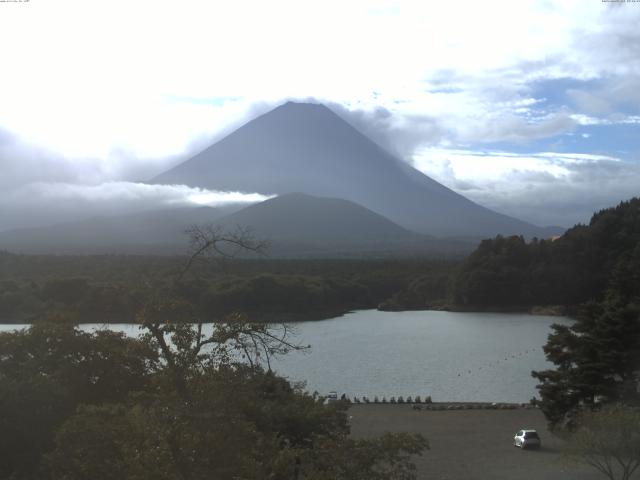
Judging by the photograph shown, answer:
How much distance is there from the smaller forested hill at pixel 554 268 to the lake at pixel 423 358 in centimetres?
422

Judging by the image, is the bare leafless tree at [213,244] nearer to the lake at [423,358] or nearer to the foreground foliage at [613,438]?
the foreground foliage at [613,438]

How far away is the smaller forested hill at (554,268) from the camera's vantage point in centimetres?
3591

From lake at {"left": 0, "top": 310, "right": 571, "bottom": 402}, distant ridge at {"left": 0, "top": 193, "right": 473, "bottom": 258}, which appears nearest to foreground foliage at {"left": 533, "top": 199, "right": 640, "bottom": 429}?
lake at {"left": 0, "top": 310, "right": 571, "bottom": 402}

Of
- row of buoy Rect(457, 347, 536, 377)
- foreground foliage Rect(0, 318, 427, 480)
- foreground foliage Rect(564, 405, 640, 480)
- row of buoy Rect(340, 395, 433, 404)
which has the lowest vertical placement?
row of buoy Rect(340, 395, 433, 404)

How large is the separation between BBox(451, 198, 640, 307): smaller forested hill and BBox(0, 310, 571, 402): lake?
13.8ft

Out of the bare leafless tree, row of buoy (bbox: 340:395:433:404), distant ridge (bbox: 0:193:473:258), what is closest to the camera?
the bare leafless tree

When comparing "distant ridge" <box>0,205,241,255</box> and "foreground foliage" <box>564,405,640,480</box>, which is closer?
"foreground foliage" <box>564,405,640,480</box>

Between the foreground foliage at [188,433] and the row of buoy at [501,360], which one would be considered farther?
the row of buoy at [501,360]

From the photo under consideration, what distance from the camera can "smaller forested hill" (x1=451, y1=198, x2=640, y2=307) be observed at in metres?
35.9

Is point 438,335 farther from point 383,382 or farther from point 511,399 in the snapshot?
point 511,399

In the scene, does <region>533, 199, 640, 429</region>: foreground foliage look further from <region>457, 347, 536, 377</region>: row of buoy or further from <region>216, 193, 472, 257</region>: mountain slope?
<region>216, 193, 472, 257</region>: mountain slope

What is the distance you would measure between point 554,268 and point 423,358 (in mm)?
17408

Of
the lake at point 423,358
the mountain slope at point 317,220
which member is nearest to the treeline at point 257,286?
the lake at point 423,358

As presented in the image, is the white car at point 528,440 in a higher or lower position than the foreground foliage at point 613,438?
lower
